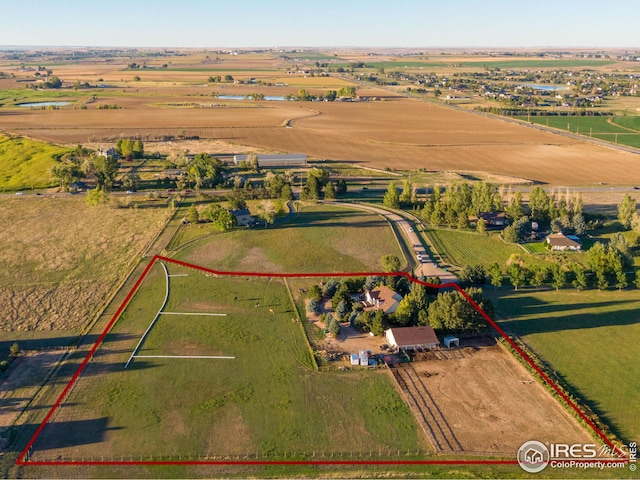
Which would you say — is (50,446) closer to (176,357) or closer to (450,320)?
(176,357)

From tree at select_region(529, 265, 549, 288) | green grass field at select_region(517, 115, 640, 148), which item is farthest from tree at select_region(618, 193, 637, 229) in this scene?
green grass field at select_region(517, 115, 640, 148)

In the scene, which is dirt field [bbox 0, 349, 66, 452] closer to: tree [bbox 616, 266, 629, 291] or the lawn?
the lawn

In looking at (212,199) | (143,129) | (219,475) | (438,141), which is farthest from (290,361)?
(143,129)

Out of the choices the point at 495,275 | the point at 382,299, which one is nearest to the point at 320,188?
the point at 495,275

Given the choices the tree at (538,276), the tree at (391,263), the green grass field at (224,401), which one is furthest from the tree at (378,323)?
the tree at (538,276)

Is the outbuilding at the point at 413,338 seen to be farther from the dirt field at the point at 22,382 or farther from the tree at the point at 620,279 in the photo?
the dirt field at the point at 22,382

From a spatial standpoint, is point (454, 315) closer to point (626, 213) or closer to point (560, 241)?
point (560, 241)

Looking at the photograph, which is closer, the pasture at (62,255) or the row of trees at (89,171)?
the pasture at (62,255)
